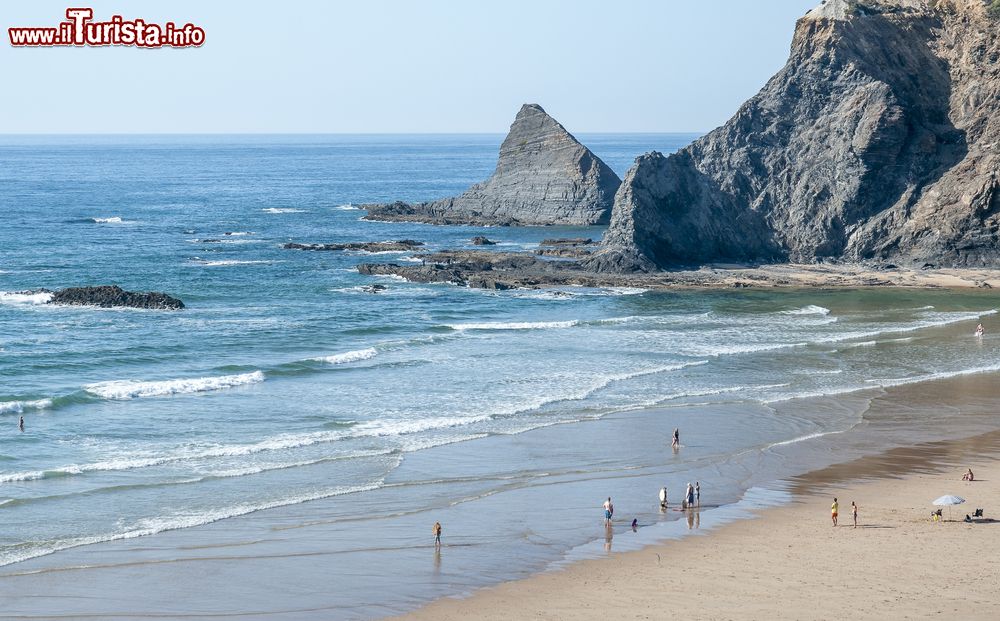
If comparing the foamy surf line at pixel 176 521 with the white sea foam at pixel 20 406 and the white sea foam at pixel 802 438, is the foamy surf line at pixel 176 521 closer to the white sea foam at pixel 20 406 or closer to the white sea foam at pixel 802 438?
the white sea foam at pixel 20 406

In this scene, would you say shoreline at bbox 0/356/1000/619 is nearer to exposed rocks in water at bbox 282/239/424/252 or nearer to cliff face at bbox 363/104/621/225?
exposed rocks in water at bbox 282/239/424/252

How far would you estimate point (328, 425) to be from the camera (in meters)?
40.8

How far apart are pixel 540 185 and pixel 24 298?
186 feet

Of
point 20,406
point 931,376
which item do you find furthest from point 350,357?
point 931,376

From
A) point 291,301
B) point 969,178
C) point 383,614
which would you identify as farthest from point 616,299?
point 383,614

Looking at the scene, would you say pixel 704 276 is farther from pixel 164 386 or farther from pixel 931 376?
pixel 164 386

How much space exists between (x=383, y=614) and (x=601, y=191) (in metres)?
86.0

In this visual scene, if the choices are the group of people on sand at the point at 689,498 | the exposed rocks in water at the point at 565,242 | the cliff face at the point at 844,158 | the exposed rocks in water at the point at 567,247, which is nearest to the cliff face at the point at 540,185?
the exposed rocks in water at the point at 565,242

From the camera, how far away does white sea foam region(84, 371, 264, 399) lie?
4444 centimetres

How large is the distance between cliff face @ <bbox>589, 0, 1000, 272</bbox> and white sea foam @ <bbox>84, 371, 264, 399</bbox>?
36339 mm

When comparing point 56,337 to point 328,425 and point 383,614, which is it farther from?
point 383,614

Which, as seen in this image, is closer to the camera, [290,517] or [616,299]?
[290,517]

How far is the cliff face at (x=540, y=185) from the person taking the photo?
108m

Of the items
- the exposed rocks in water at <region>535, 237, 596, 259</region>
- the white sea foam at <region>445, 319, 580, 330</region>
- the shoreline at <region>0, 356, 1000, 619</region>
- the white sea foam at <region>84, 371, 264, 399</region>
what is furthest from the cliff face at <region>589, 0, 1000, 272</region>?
the shoreline at <region>0, 356, 1000, 619</region>
